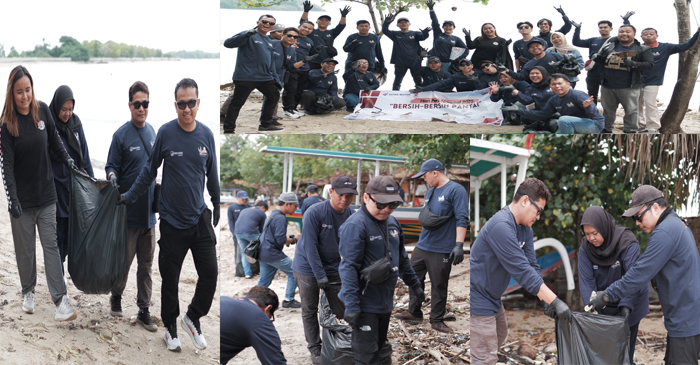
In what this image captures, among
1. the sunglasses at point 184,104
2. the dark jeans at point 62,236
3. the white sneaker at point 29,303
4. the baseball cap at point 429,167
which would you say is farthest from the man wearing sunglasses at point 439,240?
the white sneaker at point 29,303

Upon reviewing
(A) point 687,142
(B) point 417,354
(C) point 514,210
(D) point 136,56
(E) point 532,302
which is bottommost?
(E) point 532,302

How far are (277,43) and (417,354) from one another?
2.78 metres

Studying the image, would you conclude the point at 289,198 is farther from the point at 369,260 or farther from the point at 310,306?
the point at 369,260

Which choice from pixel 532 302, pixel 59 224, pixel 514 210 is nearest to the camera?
pixel 514 210

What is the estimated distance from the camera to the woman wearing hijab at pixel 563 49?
512cm

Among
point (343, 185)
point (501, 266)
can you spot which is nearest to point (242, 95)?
point (343, 185)

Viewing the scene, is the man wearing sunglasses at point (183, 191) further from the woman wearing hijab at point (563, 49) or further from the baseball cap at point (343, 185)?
the woman wearing hijab at point (563, 49)

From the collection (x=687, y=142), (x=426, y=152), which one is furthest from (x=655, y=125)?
(x=426, y=152)

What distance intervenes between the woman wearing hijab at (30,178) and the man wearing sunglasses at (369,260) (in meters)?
2.10

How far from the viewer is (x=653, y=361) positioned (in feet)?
17.3

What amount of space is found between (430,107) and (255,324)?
259 centimetres

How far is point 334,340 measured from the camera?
418 centimetres

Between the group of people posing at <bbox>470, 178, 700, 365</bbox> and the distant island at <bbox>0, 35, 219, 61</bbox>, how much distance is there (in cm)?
291

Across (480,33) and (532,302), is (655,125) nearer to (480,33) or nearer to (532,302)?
→ (480,33)
